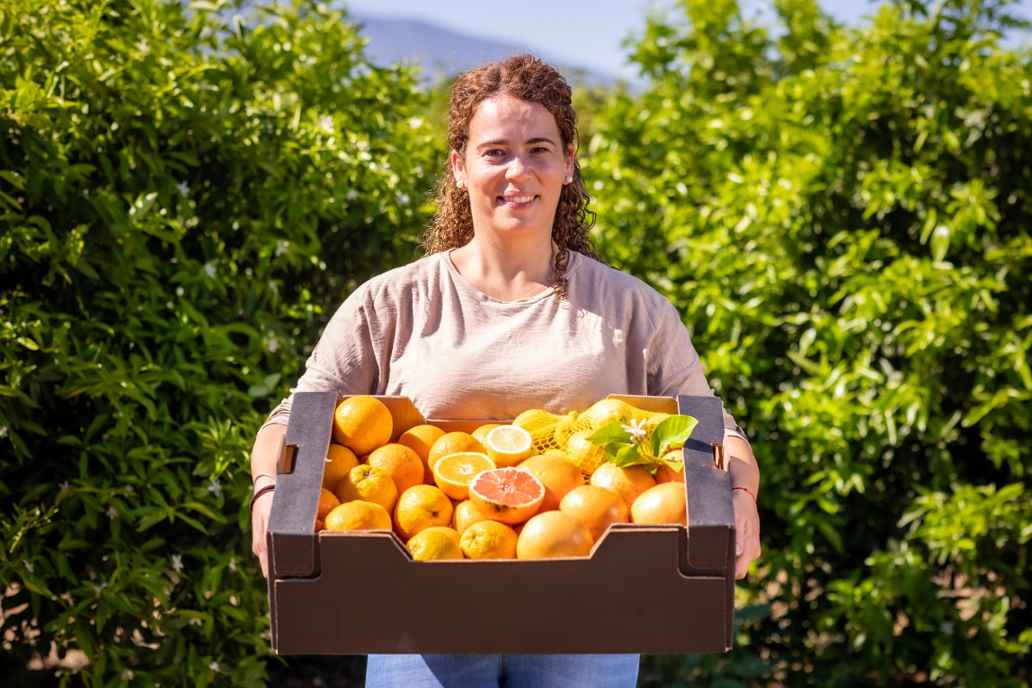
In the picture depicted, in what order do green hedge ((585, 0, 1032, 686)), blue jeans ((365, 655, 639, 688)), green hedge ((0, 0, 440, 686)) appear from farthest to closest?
1. green hedge ((585, 0, 1032, 686))
2. green hedge ((0, 0, 440, 686))
3. blue jeans ((365, 655, 639, 688))

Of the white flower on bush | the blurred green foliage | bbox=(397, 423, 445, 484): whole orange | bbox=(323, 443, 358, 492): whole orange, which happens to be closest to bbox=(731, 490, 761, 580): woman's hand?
the white flower on bush

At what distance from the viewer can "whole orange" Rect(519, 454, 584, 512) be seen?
187 centimetres

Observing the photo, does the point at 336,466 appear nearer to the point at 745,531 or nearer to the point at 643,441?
the point at 643,441

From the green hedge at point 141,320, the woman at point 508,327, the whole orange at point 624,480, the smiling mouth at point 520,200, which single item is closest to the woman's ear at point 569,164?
the woman at point 508,327

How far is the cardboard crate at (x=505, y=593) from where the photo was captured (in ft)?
5.62

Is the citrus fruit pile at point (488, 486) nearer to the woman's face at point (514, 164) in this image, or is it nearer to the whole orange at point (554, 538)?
the whole orange at point (554, 538)

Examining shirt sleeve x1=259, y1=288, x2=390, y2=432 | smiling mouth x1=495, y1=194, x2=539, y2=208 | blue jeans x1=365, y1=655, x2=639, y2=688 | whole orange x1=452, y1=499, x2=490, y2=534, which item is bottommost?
blue jeans x1=365, y1=655, x2=639, y2=688

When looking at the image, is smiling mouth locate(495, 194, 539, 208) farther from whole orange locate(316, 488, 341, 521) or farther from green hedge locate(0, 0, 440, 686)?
green hedge locate(0, 0, 440, 686)

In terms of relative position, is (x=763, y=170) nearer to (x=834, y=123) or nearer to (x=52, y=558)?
(x=834, y=123)

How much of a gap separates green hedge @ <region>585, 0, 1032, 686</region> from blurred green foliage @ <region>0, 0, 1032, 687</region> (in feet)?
0.04

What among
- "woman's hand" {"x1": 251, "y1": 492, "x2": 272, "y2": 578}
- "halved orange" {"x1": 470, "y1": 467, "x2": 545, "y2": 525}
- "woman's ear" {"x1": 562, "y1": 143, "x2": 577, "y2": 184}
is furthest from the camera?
"woman's ear" {"x1": 562, "y1": 143, "x2": 577, "y2": 184}

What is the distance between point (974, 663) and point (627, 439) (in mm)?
2257

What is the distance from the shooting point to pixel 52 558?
9.48 ft

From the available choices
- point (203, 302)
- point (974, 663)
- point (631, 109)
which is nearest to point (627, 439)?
point (203, 302)
